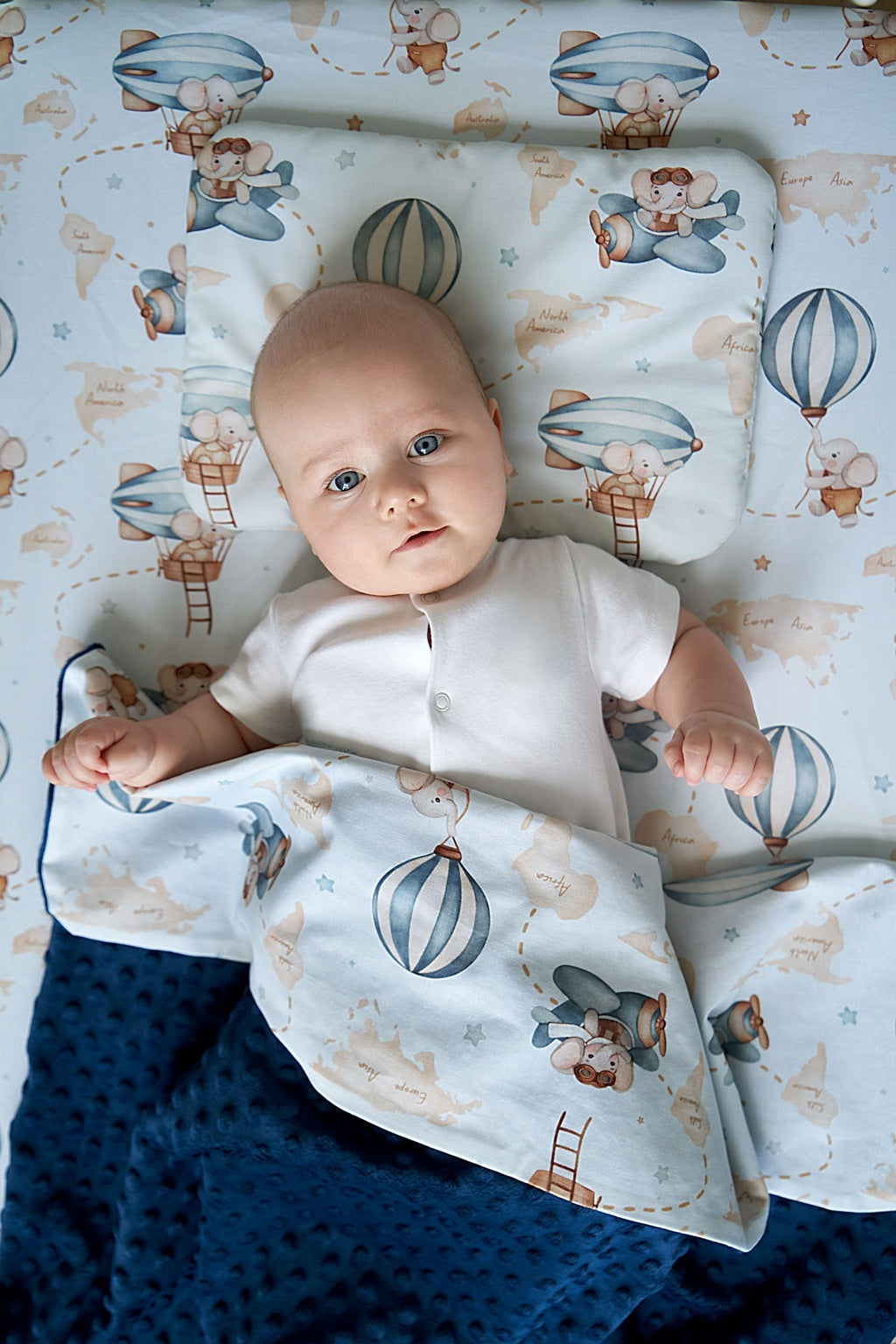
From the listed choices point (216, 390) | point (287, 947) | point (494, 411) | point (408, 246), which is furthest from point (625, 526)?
point (287, 947)

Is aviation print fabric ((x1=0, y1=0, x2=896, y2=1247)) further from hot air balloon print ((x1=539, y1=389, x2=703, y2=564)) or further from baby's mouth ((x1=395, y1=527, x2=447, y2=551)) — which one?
baby's mouth ((x1=395, y1=527, x2=447, y2=551))

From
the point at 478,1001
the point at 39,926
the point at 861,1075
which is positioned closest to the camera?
the point at 478,1001

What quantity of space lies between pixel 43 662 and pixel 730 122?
3.51ft

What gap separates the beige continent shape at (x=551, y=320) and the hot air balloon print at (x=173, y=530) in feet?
1.46

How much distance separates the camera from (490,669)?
42.5 inches

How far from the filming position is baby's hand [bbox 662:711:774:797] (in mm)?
984

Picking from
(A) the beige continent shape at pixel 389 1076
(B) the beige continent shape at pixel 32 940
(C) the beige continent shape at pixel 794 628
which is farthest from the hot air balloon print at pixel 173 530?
(C) the beige continent shape at pixel 794 628

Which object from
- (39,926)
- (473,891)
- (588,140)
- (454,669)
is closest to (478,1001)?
(473,891)

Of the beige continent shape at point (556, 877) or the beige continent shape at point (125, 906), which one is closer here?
the beige continent shape at point (556, 877)

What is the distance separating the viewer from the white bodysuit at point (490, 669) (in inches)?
42.5

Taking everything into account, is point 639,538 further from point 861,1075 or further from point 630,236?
point 861,1075

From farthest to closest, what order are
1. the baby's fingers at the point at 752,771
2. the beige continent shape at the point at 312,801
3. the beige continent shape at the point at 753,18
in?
the beige continent shape at the point at 753,18, the beige continent shape at the point at 312,801, the baby's fingers at the point at 752,771

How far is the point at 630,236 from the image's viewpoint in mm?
1153

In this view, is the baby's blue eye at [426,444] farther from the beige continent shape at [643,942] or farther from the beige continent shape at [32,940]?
the beige continent shape at [32,940]
